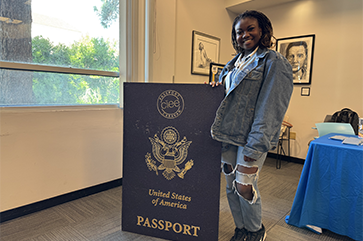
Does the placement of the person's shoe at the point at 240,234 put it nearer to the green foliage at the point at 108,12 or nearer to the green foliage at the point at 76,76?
the green foliage at the point at 76,76

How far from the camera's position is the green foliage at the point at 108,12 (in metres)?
2.61

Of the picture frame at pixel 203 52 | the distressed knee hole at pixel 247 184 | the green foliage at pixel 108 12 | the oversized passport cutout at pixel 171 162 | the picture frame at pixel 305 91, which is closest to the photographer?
the distressed knee hole at pixel 247 184

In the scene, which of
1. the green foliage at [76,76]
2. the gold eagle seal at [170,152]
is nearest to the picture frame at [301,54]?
the green foliage at [76,76]

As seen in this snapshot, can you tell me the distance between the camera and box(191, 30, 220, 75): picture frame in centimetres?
368

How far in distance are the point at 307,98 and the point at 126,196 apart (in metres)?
3.47

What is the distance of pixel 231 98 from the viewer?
146 cm

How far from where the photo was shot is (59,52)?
2.31 m

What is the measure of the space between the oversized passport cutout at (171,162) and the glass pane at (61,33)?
1.11 meters

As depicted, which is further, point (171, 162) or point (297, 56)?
point (297, 56)

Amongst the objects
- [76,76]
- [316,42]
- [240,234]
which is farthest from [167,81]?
[316,42]

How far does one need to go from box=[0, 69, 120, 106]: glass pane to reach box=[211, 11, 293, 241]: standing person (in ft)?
5.21

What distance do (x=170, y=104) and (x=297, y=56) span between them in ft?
10.8

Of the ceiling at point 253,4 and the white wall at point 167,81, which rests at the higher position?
the ceiling at point 253,4

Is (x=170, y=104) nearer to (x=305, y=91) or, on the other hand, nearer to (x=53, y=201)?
(x=53, y=201)
